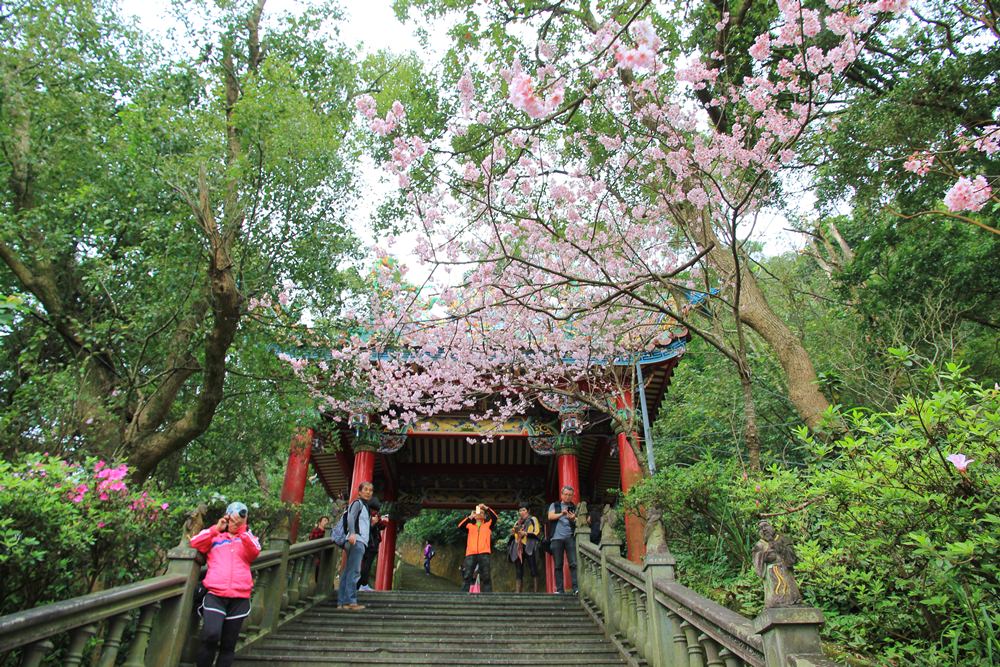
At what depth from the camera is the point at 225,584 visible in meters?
4.46

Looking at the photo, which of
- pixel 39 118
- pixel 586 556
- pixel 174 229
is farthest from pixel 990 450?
pixel 39 118

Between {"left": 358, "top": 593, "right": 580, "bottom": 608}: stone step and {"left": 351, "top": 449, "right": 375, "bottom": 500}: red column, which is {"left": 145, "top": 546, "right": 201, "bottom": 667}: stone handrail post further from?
{"left": 351, "top": 449, "right": 375, "bottom": 500}: red column

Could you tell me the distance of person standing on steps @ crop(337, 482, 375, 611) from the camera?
6969mm

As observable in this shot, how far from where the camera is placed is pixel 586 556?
7.69 m

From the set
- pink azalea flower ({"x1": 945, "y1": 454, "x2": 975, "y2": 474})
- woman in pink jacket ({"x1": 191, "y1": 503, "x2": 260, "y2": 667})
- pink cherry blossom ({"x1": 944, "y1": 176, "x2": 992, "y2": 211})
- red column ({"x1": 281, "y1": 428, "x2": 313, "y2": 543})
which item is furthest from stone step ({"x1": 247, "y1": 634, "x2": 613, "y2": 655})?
pink cherry blossom ({"x1": 944, "y1": 176, "x2": 992, "y2": 211})

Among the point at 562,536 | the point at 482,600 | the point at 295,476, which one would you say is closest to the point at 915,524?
the point at 482,600

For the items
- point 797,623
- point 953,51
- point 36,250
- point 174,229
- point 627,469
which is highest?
point 953,51

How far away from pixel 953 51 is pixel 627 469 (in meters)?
7.58

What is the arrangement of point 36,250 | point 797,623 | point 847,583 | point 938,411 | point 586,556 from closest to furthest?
point 797,623 → point 938,411 → point 847,583 → point 36,250 → point 586,556

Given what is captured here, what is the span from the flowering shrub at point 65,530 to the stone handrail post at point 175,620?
50 cm

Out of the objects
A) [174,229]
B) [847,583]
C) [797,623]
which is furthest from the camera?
[174,229]

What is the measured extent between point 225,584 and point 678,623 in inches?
128

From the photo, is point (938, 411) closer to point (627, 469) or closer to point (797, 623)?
point (797, 623)

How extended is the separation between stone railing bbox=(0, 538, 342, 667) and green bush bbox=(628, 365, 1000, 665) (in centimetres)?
408
